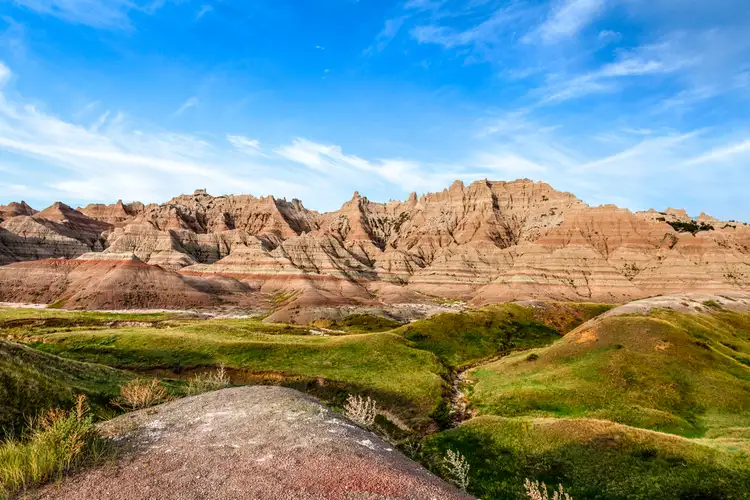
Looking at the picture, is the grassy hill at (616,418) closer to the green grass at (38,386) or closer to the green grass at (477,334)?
the green grass at (477,334)

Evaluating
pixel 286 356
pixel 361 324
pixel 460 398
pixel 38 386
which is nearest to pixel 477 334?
pixel 460 398

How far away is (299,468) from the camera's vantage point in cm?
1282

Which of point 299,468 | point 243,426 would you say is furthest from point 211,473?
point 243,426

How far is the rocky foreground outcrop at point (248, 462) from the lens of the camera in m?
11.5

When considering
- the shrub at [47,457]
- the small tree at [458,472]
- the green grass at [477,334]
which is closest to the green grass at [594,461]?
the small tree at [458,472]

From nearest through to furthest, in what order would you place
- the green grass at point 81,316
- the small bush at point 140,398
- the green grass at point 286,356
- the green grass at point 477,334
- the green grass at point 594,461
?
1. the green grass at point 594,461
2. the small bush at point 140,398
3. the green grass at point 286,356
4. the green grass at point 477,334
5. the green grass at point 81,316

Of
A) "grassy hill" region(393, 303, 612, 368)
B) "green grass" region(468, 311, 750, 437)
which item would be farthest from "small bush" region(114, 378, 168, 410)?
"grassy hill" region(393, 303, 612, 368)

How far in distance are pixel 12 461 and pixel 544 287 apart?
172 meters

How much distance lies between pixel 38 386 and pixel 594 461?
100.0ft

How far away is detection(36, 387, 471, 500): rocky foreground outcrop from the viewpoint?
11461mm

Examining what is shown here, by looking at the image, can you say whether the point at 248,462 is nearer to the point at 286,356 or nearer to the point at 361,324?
the point at 286,356

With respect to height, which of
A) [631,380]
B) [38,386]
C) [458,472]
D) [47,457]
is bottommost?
[458,472]

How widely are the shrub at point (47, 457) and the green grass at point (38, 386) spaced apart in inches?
189

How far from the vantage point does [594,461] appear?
23531 mm
